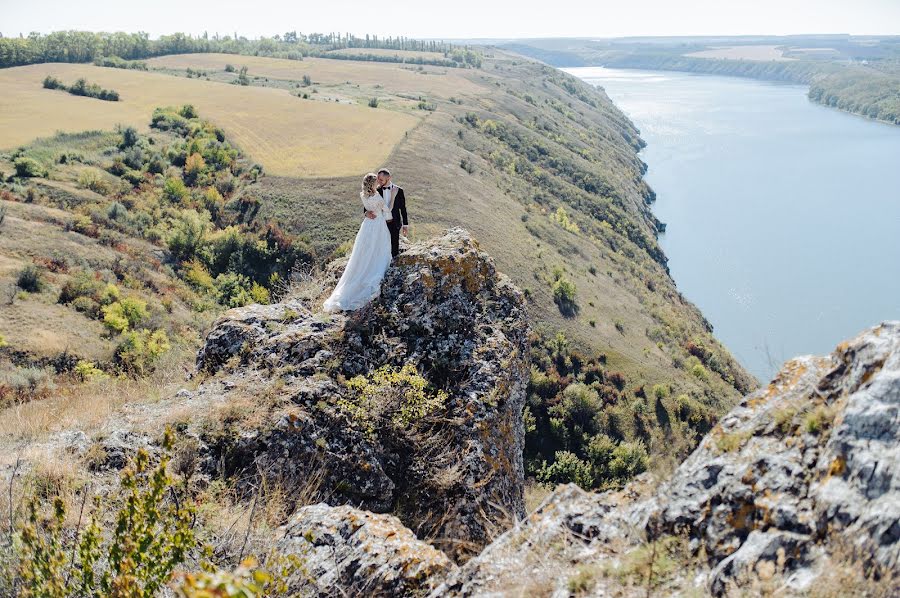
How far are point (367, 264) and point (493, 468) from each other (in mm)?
3835

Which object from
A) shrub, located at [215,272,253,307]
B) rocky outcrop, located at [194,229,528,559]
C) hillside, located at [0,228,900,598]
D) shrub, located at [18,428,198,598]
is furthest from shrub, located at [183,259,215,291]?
shrub, located at [18,428,198,598]

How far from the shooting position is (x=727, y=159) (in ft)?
332

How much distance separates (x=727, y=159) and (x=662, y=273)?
54.3 m

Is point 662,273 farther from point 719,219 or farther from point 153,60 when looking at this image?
point 153,60

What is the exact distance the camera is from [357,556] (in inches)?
225

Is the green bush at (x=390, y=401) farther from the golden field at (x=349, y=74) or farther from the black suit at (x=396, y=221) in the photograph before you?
the golden field at (x=349, y=74)

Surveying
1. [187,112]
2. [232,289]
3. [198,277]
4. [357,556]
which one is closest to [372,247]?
[357,556]

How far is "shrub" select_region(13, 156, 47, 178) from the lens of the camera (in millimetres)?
37562

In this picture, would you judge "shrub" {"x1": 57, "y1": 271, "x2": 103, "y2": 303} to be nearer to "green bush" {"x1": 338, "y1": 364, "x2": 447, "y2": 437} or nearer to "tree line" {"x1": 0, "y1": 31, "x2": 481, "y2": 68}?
"green bush" {"x1": 338, "y1": 364, "x2": 447, "y2": 437}

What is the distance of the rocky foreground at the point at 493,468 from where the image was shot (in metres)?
3.71

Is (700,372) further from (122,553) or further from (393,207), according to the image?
(122,553)

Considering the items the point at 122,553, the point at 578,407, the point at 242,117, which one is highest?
the point at 242,117

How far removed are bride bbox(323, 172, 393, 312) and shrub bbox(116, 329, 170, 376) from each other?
13099mm

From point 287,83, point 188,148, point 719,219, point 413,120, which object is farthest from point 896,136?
point 188,148
